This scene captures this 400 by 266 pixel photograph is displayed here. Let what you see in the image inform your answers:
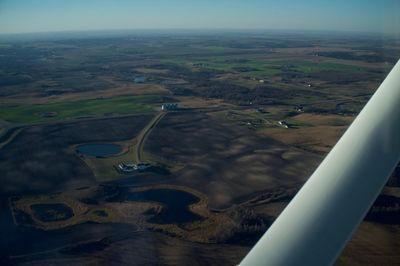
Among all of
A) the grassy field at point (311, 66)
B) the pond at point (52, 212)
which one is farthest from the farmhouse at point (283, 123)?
the grassy field at point (311, 66)

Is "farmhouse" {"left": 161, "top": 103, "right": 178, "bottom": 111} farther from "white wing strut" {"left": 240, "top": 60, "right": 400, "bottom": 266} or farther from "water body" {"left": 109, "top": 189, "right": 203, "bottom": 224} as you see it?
"white wing strut" {"left": 240, "top": 60, "right": 400, "bottom": 266}

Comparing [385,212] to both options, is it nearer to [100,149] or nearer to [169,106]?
[100,149]

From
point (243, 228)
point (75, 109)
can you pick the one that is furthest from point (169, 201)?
point (75, 109)

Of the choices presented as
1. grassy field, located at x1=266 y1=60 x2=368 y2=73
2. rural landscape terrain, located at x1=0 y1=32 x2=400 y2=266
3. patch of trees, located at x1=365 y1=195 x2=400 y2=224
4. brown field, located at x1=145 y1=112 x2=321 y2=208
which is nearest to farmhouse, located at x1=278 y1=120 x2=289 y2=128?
rural landscape terrain, located at x1=0 y1=32 x2=400 y2=266

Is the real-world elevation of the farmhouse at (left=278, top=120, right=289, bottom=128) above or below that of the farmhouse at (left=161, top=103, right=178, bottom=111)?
below

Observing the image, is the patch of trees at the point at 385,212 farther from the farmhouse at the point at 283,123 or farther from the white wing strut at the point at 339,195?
the farmhouse at the point at 283,123

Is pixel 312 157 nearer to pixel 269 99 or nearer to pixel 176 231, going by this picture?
pixel 176 231
